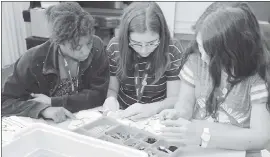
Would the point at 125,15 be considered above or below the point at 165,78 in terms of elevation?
above

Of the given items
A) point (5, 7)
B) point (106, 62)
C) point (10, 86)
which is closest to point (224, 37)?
point (106, 62)

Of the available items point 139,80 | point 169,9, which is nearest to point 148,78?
point 139,80

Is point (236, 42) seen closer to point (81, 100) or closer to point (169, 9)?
point (81, 100)

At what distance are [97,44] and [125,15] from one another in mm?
202

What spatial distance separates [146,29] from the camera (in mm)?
1124

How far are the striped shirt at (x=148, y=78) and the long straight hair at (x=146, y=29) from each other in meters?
0.03

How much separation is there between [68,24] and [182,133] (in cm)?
57

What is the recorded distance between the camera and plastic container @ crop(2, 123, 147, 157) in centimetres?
72

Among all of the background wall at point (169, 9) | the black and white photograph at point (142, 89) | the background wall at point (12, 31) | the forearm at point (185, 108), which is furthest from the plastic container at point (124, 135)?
the background wall at point (12, 31)

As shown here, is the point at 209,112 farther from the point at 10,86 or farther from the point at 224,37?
the point at 10,86

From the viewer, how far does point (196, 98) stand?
1.11 metres

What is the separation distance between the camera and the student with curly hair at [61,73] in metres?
1.07

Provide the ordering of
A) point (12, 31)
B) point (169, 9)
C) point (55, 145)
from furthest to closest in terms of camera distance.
→ 1. point (12, 31)
2. point (169, 9)
3. point (55, 145)

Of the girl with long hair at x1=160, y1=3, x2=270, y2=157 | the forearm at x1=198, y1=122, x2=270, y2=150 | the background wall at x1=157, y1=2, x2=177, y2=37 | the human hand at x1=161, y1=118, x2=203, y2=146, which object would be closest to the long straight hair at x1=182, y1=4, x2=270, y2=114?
the girl with long hair at x1=160, y1=3, x2=270, y2=157
